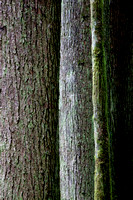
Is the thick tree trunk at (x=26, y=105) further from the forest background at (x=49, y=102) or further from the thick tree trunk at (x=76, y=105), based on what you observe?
the thick tree trunk at (x=76, y=105)

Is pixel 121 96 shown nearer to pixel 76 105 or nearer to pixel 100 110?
pixel 76 105

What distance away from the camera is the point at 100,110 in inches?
58.8

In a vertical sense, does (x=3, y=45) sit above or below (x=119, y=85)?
below

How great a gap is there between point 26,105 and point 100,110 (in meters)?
0.91

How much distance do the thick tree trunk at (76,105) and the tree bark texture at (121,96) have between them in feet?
2.13

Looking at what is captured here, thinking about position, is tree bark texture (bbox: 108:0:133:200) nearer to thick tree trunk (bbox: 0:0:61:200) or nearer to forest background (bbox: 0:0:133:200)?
forest background (bbox: 0:0:133:200)

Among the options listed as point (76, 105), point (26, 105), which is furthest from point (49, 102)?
point (76, 105)

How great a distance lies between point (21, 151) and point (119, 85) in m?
3.12

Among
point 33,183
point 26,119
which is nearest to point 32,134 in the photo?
point 26,119

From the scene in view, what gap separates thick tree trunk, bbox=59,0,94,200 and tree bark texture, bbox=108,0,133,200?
651 mm

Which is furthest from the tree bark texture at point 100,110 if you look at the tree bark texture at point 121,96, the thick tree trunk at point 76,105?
the tree bark texture at point 121,96

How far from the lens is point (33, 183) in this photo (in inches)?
89.1

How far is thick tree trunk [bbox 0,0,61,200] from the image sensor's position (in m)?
2.23

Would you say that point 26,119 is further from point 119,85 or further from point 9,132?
point 119,85
